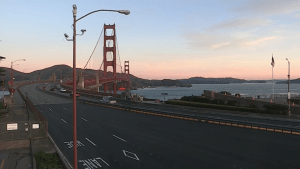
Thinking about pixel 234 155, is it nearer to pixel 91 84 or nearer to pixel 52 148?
pixel 52 148

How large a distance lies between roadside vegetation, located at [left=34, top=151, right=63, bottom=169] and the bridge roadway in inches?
39.3

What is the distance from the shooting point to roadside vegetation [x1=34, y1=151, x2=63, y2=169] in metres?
13.2

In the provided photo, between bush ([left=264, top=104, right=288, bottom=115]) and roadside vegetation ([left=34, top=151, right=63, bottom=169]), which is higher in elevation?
bush ([left=264, top=104, right=288, bottom=115])

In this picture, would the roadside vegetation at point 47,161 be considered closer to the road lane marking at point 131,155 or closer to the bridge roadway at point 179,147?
the bridge roadway at point 179,147

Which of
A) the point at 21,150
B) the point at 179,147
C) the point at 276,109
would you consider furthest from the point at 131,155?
the point at 276,109

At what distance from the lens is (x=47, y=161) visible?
1420cm

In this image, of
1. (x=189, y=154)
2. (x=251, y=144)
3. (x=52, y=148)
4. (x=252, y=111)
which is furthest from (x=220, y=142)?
(x=252, y=111)

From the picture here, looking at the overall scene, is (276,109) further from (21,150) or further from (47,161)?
(21,150)

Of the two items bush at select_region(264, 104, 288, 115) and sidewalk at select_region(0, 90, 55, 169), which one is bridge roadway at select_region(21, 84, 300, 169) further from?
bush at select_region(264, 104, 288, 115)

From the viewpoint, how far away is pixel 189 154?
15844mm

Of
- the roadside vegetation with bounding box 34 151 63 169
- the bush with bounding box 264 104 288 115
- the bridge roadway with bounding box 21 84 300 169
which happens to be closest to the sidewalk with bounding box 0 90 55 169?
the roadside vegetation with bounding box 34 151 63 169

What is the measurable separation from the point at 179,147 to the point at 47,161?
9657 mm

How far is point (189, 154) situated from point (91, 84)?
77.3 meters

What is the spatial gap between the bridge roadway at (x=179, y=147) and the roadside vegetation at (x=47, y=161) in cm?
100
